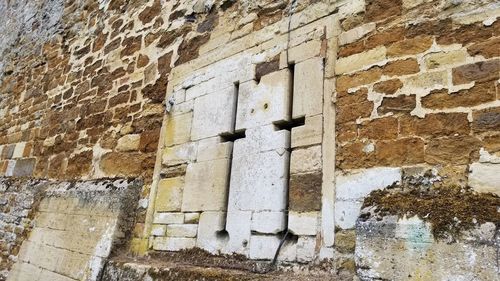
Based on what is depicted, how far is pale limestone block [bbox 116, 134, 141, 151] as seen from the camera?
3807 mm

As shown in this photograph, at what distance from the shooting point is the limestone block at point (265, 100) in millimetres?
2785

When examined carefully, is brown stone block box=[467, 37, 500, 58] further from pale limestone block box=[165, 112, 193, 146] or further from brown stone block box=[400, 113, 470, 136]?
pale limestone block box=[165, 112, 193, 146]

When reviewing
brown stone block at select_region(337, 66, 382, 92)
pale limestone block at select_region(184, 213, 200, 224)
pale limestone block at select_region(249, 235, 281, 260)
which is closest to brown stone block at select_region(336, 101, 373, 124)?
brown stone block at select_region(337, 66, 382, 92)

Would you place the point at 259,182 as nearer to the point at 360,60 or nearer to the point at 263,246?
the point at 263,246

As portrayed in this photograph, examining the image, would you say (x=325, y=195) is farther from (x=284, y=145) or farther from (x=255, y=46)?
(x=255, y=46)

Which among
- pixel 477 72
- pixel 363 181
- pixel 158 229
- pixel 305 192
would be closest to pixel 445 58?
pixel 477 72

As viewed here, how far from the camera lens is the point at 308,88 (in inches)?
105

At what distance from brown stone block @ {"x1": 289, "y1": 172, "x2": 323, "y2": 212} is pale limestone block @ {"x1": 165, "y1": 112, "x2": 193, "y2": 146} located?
3.72 ft

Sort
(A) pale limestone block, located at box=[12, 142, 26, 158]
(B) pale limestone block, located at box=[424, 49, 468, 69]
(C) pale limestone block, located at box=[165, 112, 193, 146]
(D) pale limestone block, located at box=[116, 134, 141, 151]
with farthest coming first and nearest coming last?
(A) pale limestone block, located at box=[12, 142, 26, 158], (D) pale limestone block, located at box=[116, 134, 141, 151], (C) pale limestone block, located at box=[165, 112, 193, 146], (B) pale limestone block, located at box=[424, 49, 468, 69]

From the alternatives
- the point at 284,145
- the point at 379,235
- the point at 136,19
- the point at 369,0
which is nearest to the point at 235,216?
the point at 284,145

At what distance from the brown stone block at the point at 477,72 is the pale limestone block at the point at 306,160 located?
0.80 meters

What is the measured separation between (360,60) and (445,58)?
18.3 inches

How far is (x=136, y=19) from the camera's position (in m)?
4.38

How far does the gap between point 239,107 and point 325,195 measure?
38.2 inches
